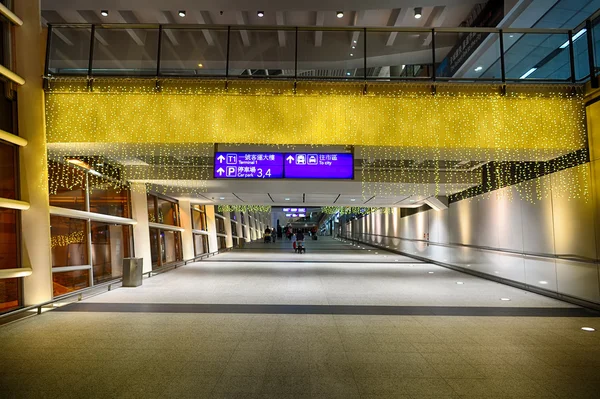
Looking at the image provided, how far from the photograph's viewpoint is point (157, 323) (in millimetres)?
6109

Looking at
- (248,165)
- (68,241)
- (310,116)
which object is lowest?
(68,241)

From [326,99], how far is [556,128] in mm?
A: 4150

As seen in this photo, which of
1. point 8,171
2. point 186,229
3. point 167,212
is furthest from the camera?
point 186,229

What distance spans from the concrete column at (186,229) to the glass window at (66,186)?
27.8ft

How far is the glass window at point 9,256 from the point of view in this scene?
649 cm

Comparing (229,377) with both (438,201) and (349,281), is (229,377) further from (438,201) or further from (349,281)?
(438,201)

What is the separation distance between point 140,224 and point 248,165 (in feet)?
18.8

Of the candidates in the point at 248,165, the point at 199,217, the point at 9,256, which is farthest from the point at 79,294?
the point at 199,217

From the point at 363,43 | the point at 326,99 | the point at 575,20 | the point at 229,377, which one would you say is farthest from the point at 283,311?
the point at 575,20

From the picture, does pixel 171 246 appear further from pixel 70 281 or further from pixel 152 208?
pixel 70 281

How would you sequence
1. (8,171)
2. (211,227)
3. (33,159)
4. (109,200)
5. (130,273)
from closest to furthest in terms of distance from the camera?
(8,171) < (33,159) < (130,273) < (109,200) < (211,227)

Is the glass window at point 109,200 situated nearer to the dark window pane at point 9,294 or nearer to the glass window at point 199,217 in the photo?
the dark window pane at point 9,294

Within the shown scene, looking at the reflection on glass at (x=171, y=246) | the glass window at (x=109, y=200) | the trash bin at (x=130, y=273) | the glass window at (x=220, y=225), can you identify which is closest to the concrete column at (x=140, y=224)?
the glass window at (x=109, y=200)

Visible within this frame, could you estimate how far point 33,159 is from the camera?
7.02 meters
